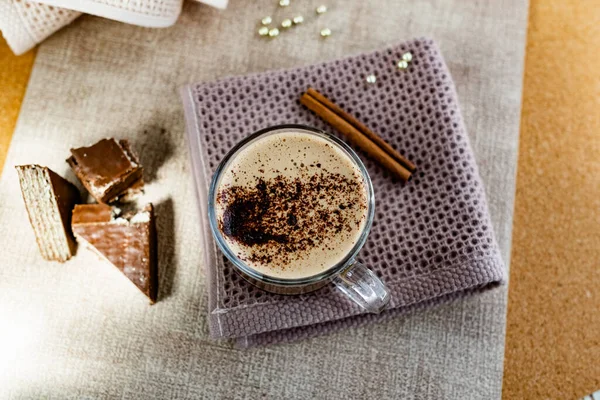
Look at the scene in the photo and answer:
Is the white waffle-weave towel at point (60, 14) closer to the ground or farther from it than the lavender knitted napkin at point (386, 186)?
farther from it

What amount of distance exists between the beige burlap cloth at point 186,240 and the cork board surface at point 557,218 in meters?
0.06

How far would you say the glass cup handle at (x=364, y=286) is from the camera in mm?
805

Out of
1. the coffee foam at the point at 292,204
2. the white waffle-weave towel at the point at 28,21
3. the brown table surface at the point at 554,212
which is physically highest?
the white waffle-weave towel at the point at 28,21

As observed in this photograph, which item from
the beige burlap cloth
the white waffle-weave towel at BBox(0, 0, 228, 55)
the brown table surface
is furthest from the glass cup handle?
the white waffle-weave towel at BBox(0, 0, 228, 55)

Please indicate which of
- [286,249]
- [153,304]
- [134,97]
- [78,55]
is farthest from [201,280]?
[78,55]

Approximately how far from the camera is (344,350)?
92 cm

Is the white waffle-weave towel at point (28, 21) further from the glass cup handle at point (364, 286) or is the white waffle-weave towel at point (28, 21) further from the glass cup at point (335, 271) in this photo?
the glass cup handle at point (364, 286)

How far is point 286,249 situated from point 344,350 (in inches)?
8.9

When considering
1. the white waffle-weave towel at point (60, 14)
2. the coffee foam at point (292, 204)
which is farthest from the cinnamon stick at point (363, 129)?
the white waffle-weave towel at point (60, 14)

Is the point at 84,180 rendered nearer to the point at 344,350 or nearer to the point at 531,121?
the point at 344,350

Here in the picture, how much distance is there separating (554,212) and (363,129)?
366mm

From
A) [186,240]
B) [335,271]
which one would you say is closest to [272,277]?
[335,271]

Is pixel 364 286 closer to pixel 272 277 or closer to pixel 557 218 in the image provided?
pixel 272 277

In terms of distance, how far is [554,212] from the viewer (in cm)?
101
